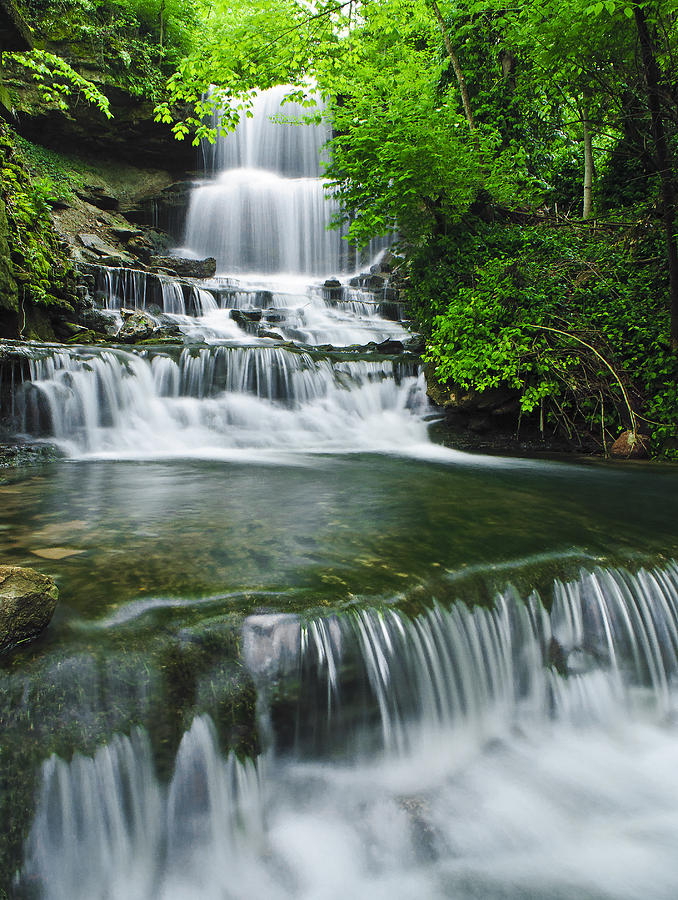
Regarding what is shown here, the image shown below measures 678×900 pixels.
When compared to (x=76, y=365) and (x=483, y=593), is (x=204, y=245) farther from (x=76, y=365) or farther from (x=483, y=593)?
(x=483, y=593)

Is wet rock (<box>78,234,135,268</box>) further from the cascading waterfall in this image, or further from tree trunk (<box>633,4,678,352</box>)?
the cascading waterfall

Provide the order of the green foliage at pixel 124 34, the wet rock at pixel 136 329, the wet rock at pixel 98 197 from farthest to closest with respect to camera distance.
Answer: the wet rock at pixel 98 197
the green foliage at pixel 124 34
the wet rock at pixel 136 329

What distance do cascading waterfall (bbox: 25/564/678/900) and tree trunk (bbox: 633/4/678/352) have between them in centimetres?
527

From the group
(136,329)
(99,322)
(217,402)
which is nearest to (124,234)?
(99,322)

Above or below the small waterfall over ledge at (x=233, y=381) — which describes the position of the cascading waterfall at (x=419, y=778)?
below

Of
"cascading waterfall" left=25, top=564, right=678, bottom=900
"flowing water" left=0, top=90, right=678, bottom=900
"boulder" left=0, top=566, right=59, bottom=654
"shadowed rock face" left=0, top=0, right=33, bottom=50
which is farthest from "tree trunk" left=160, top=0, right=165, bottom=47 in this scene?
"cascading waterfall" left=25, top=564, right=678, bottom=900

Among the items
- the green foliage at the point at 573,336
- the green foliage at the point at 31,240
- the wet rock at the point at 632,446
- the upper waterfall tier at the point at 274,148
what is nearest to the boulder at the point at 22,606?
the green foliage at the point at 573,336

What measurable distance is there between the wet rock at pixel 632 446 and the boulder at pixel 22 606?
7596 mm

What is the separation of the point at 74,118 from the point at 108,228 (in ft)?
15.2

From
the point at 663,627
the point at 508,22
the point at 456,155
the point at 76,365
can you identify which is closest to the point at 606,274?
the point at 456,155

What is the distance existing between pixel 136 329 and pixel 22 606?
31.8 ft

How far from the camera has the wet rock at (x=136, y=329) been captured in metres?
11.0

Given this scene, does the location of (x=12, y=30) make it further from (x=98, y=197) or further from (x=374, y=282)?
(x=98, y=197)

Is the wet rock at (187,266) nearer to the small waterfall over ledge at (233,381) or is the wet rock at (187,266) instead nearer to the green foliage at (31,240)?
the small waterfall over ledge at (233,381)
